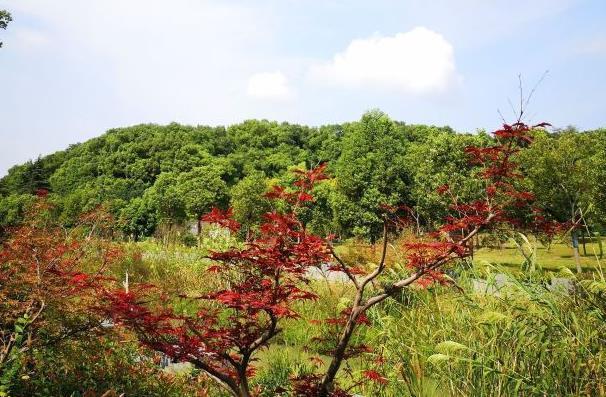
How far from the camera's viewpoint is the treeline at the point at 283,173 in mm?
18828

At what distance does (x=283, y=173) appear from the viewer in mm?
46688

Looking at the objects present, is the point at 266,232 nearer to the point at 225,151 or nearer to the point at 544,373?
the point at 544,373

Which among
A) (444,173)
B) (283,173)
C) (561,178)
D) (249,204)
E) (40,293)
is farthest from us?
(283,173)

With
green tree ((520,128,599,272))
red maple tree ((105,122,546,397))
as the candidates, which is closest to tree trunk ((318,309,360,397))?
red maple tree ((105,122,546,397))

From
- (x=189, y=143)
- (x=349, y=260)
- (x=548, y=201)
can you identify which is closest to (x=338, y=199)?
(x=548, y=201)

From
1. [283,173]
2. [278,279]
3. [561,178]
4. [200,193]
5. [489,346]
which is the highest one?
[283,173]

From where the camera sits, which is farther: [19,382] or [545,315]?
[19,382]

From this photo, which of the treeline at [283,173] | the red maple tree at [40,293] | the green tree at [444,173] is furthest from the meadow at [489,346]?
the green tree at [444,173]

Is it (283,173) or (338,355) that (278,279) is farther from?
(283,173)

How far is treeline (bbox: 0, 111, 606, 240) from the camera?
1883 cm

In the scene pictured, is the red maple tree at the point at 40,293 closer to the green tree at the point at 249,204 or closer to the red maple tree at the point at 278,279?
the red maple tree at the point at 278,279

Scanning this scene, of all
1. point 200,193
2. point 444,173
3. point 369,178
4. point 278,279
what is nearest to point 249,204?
point 200,193

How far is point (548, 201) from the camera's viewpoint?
1867cm

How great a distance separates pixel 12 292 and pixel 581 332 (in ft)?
16.5
